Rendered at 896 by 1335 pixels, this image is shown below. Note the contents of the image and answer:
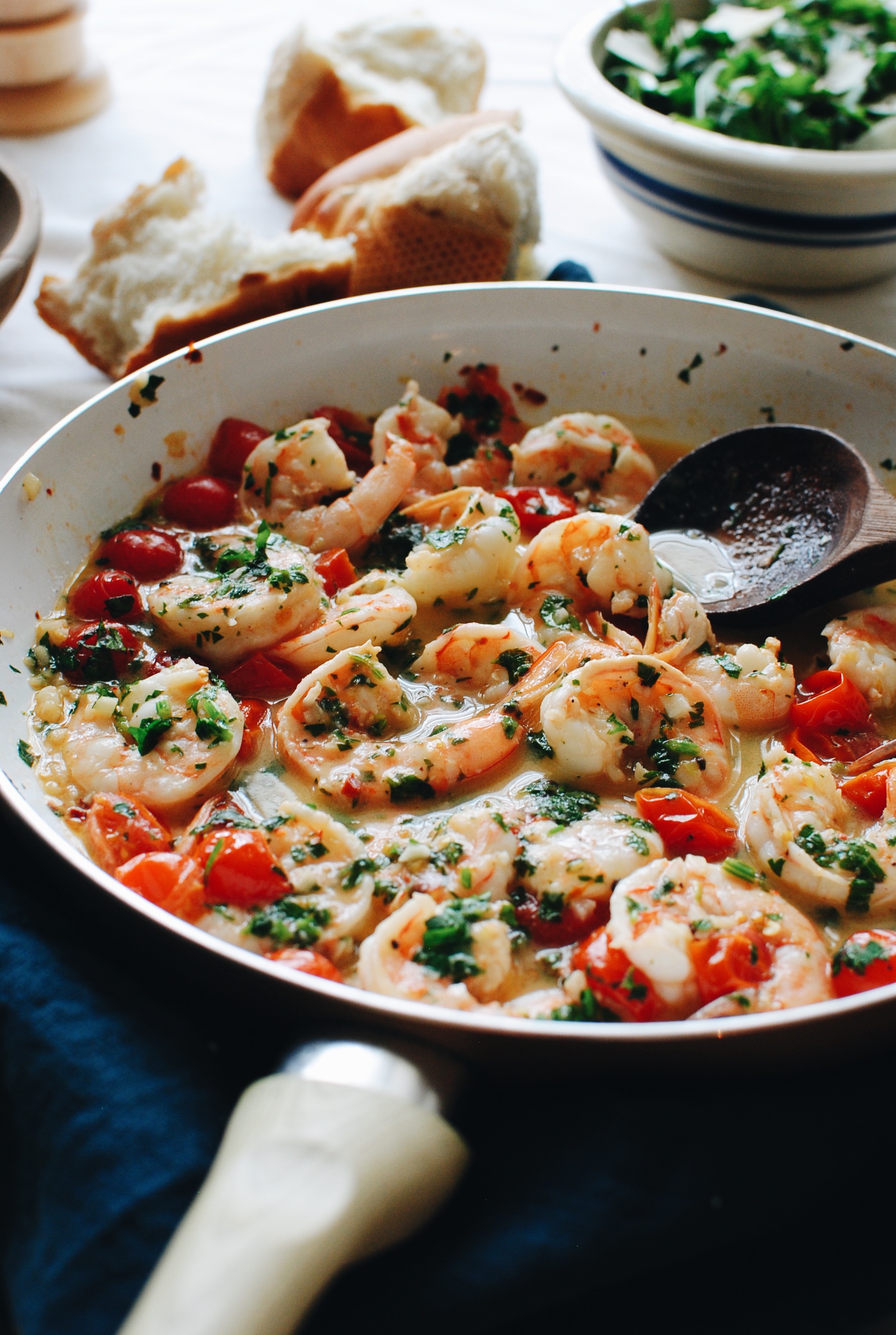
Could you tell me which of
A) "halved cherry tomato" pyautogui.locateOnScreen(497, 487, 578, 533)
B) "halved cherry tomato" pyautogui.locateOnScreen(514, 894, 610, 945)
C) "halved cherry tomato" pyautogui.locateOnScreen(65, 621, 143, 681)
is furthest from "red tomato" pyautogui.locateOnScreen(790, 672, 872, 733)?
"halved cherry tomato" pyautogui.locateOnScreen(65, 621, 143, 681)

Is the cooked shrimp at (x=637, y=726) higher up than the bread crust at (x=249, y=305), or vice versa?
the bread crust at (x=249, y=305)

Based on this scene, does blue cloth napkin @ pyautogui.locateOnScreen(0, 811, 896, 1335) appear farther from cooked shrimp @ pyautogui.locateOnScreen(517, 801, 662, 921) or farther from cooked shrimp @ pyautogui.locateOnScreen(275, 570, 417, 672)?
cooked shrimp @ pyautogui.locateOnScreen(275, 570, 417, 672)

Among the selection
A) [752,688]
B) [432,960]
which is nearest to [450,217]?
[752,688]

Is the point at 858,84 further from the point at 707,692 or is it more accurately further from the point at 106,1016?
the point at 106,1016

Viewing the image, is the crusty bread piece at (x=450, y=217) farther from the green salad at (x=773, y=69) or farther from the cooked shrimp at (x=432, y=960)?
the cooked shrimp at (x=432, y=960)

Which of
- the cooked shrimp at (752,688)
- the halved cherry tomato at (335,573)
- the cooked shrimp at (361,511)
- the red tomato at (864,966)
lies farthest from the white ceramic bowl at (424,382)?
the red tomato at (864,966)

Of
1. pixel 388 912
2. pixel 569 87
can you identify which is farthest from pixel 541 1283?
pixel 569 87
